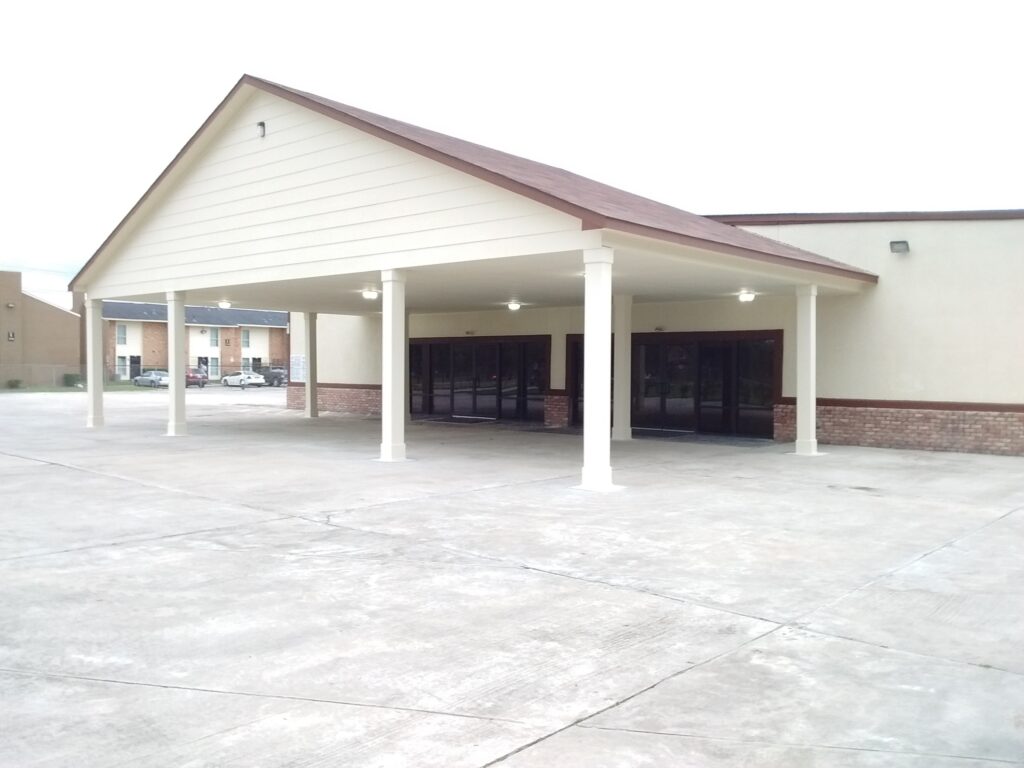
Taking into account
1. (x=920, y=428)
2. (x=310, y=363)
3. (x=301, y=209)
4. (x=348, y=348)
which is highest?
(x=301, y=209)

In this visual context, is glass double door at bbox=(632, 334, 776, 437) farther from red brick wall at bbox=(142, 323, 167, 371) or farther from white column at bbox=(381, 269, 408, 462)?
red brick wall at bbox=(142, 323, 167, 371)

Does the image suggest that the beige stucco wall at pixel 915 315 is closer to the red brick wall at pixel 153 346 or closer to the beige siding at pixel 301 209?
the beige siding at pixel 301 209

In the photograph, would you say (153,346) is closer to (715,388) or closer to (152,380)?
(152,380)

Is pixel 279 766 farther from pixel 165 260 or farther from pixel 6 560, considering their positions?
pixel 165 260

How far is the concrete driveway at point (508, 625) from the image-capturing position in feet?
12.4

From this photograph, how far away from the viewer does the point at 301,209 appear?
1480 cm

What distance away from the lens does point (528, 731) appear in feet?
12.6

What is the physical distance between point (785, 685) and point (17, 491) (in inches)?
383

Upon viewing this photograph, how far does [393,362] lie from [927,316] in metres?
9.84

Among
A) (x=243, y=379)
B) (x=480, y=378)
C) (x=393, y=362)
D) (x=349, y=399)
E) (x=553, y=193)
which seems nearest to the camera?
(x=553, y=193)

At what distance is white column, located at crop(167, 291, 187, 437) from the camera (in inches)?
727

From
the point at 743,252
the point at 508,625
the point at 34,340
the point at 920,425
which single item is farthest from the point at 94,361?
the point at 34,340

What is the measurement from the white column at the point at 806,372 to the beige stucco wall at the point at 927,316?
1.84m

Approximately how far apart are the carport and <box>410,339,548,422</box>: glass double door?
2813 millimetres
